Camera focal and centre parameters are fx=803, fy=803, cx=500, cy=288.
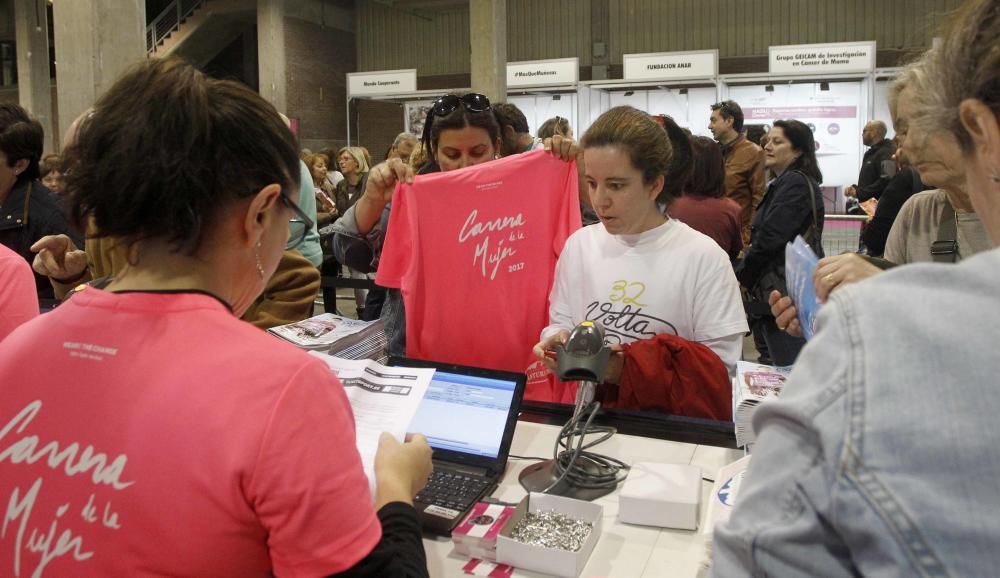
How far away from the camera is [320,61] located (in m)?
16.0

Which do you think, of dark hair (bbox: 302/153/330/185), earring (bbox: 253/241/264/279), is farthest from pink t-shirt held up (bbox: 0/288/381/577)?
dark hair (bbox: 302/153/330/185)

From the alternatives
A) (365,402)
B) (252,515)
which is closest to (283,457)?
(252,515)

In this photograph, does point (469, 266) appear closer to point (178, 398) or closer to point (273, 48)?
point (178, 398)

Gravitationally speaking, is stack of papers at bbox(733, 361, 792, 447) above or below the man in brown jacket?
below

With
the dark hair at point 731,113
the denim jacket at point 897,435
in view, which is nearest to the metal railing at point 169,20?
the dark hair at point 731,113

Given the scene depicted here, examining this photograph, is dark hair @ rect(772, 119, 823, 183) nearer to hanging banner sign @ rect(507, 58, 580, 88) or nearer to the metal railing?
hanging banner sign @ rect(507, 58, 580, 88)

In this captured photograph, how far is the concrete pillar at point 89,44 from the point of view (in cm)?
600

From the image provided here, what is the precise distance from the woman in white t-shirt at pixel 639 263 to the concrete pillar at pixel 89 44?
499 cm

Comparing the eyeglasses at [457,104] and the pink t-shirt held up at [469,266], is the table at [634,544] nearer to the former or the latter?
the pink t-shirt held up at [469,266]

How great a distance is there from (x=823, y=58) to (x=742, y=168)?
5.31 meters

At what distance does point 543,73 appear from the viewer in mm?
11453

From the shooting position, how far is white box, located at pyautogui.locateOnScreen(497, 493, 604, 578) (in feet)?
4.17

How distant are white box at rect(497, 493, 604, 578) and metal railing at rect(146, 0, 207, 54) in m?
17.1

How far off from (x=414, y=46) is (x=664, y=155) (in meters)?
15.4
